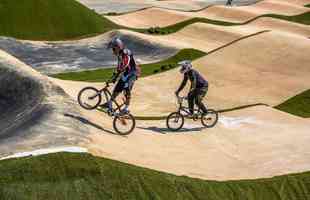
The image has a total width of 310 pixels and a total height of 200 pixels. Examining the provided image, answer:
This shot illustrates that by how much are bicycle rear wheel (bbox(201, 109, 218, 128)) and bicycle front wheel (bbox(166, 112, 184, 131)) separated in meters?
1.09

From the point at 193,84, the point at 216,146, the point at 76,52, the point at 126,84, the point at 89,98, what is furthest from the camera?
the point at 76,52

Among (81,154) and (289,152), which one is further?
(289,152)

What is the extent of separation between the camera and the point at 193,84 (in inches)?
802

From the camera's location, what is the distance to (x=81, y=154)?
14.8 m

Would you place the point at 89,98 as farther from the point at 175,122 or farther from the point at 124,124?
the point at 175,122

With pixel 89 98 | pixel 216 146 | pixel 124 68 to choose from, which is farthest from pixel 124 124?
pixel 216 146

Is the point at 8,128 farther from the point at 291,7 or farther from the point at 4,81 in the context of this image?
the point at 291,7

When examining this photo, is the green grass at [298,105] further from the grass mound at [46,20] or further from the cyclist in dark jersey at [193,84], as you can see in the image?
the grass mound at [46,20]

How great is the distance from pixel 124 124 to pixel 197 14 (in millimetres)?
51258

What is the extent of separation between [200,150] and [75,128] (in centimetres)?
541

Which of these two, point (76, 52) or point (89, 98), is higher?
point (76, 52)

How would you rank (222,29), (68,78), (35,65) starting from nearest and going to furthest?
(68,78) < (35,65) < (222,29)

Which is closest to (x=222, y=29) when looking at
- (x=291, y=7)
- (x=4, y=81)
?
(x=291, y=7)

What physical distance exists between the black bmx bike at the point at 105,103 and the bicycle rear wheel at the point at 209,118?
3816 mm
